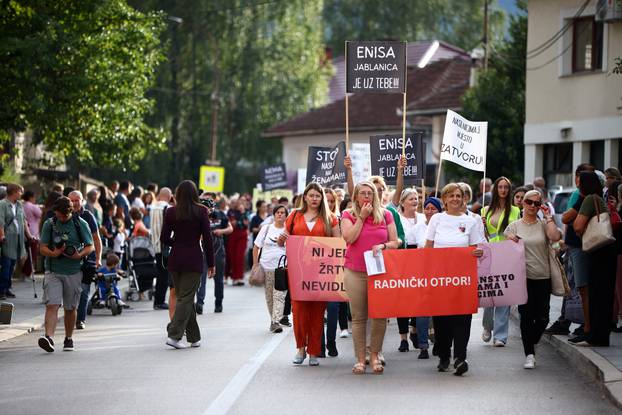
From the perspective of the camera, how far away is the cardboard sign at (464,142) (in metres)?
16.8

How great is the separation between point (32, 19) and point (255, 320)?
1128 centimetres

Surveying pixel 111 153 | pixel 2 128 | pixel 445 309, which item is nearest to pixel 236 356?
pixel 445 309

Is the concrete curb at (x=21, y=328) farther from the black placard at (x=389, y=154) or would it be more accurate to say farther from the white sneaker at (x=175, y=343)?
the black placard at (x=389, y=154)

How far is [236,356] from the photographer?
553 inches

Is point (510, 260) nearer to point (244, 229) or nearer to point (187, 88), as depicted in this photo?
point (244, 229)

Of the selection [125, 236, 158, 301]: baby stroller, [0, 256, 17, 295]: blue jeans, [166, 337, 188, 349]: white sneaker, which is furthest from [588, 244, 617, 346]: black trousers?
[0, 256, 17, 295]: blue jeans

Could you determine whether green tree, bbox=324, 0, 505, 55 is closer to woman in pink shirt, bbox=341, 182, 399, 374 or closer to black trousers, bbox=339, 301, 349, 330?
black trousers, bbox=339, 301, 349, 330

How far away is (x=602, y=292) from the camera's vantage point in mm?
13844

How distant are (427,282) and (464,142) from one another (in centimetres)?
459

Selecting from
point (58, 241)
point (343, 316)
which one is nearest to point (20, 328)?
point (58, 241)

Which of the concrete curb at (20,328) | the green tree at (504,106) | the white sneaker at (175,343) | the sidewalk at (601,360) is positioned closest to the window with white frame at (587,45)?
the green tree at (504,106)

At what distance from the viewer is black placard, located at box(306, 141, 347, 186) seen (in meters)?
20.0

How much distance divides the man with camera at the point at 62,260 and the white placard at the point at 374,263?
12.4 ft

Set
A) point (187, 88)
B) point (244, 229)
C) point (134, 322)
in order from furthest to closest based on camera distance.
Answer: point (187, 88)
point (244, 229)
point (134, 322)
